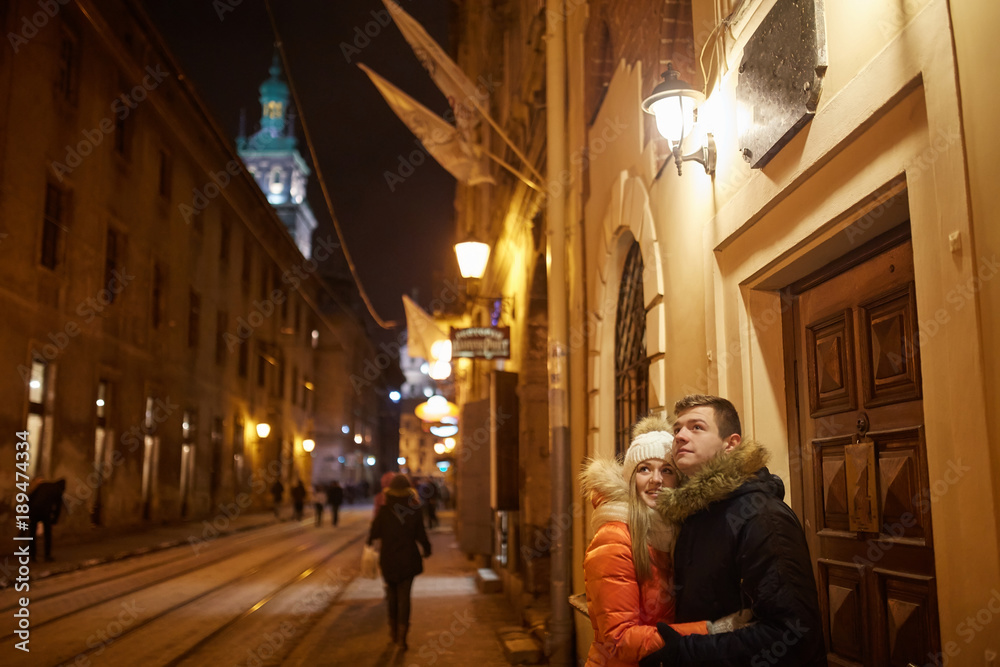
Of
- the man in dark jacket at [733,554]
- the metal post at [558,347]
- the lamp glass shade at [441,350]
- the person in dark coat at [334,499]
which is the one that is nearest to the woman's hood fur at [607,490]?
the man in dark jacket at [733,554]

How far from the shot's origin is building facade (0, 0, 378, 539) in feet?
54.3

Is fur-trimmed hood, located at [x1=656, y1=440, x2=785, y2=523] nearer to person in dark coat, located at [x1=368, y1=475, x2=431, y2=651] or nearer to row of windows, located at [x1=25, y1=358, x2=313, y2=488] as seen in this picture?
person in dark coat, located at [x1=368, y1=475, x2=431, y2=651]

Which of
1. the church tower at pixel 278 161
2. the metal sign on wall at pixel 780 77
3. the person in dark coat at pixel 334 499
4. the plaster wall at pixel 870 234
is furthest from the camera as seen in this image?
the church tower at pixel 278 161

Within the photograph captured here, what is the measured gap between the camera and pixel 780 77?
4145 mm

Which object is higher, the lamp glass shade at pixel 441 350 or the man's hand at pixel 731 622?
the lamp glass shade at pixel 441 350

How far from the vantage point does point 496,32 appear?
18.0 metres

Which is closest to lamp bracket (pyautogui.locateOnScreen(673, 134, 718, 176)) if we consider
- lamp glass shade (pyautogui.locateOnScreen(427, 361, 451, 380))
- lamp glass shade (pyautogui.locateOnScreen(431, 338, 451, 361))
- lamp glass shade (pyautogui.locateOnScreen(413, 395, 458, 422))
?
lamp glass shade (pyautogui.locateOnScreen(431, 338, 451, 361))

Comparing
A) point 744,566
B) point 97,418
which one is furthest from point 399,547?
point 97,418

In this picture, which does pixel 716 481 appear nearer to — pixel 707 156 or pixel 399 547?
pixel 707 156

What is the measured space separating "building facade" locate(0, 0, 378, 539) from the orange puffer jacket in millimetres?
15519

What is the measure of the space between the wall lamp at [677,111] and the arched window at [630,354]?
7.01 feet

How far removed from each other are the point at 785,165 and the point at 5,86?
16.2 metres

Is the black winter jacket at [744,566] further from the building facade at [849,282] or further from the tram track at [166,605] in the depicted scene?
the tram track at [166,605]

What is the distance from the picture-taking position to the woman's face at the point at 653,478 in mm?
3204
